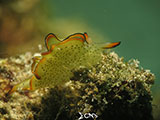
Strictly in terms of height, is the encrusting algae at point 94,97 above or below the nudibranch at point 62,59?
below

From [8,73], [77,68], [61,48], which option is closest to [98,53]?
[77,68]

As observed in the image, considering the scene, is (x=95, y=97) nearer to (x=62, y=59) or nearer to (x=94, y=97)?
(x=94, y=97)

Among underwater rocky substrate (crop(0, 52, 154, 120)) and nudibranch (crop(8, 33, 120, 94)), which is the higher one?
nudibranch (crop(8, 33, 120, 94))

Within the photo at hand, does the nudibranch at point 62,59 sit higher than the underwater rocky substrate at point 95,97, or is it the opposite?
the nudibranch at point 62,59

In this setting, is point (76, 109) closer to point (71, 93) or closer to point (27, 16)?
point (71, 93)
